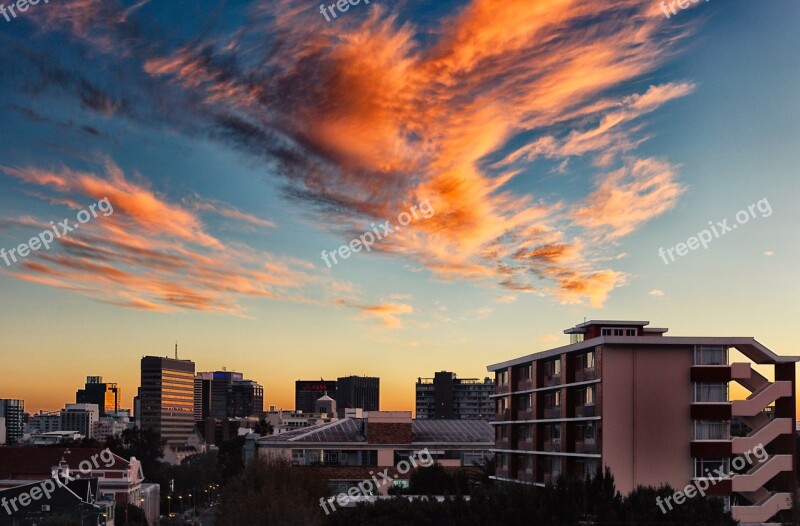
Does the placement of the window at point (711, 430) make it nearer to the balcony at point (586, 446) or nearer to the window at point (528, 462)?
the balcony at point (586, 446)

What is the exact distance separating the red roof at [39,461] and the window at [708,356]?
90.2 metres

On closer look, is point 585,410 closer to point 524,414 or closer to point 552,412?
point 552,412

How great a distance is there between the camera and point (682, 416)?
56188 mm

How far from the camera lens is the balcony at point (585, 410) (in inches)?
2340

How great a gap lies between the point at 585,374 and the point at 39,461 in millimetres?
89663

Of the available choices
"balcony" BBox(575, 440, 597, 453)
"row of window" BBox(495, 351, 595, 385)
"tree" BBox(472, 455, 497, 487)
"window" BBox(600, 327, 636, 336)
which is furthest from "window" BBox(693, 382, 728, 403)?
"tree" BBox(472, 455, 497, 487)

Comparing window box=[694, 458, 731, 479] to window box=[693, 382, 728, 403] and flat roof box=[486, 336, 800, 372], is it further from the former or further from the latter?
flat roof box=[486, 336, 800, 372]

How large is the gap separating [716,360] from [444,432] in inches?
1939

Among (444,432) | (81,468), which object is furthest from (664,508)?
(81,468)

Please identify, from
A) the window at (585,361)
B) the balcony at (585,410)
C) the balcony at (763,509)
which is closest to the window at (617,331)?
the window at (585,361)

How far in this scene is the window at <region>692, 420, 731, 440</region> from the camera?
5597cm

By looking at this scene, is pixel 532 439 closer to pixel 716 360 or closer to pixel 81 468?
pixel 716 360

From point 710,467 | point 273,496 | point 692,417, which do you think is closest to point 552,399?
point 692,417

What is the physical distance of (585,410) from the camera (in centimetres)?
6128
